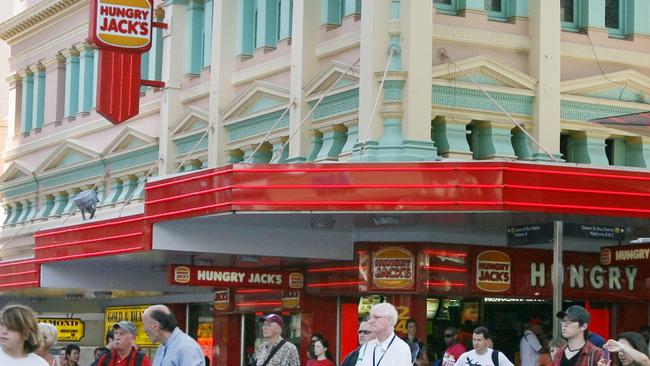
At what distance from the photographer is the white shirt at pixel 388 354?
42.8ft

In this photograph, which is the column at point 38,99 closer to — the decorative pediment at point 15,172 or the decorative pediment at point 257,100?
the decorative pediment at point 15,172

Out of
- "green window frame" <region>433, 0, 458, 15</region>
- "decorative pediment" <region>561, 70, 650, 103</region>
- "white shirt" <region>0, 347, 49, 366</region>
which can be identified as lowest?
"white shirt" <region>0, 347, 49, 366</region>

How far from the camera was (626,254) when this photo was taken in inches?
947

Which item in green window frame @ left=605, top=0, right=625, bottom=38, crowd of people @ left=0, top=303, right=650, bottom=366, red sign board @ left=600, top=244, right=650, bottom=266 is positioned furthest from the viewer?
green window frame @ left=605, top=0, right=625, bottom=38

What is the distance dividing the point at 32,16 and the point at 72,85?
3.67 metres

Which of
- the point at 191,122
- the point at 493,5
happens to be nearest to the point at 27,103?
the point at 191,122

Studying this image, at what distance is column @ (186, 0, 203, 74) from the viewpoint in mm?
35062

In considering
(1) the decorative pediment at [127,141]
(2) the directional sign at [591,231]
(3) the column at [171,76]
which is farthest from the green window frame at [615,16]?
(1) the decorative pediment at [127,141]

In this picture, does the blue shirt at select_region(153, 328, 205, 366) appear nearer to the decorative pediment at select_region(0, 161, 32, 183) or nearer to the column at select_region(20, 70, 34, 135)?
the decorative pediment at select_region(0, 161, 32, 183)

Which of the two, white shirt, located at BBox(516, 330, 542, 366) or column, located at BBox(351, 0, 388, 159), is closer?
column, located at BBox(351, 0, 388, 159)

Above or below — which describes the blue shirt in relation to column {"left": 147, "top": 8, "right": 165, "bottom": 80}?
below

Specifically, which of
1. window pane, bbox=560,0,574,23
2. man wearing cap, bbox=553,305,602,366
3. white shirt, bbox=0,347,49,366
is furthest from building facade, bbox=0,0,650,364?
white shirt, bbox=0,347,49,366

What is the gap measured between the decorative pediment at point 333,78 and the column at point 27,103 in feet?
63.6

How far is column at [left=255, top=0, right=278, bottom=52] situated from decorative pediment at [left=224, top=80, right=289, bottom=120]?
963mm
